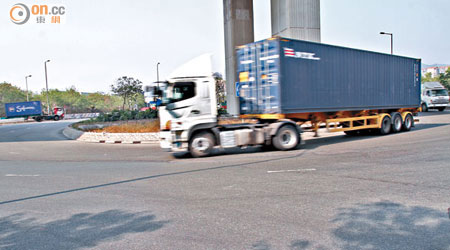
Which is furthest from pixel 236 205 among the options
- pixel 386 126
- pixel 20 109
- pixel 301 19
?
pixel 20 109

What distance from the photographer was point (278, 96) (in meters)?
12.5

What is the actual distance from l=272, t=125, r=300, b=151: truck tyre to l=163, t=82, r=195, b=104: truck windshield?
3.52m

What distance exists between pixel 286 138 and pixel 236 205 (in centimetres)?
751

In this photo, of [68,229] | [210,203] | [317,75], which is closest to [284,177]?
[210,203]

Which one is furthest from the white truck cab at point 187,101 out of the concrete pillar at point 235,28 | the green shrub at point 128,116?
the green shrub at point 128,116

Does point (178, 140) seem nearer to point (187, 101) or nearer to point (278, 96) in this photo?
point (187, 101)

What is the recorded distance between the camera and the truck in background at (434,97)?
108 ft

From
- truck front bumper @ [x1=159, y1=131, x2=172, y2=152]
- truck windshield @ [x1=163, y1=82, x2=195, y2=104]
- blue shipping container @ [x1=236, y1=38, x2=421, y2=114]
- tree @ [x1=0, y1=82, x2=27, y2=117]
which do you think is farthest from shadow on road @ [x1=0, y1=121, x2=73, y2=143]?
tree @ [x1=0, y1=82, x2=27, y2=117]

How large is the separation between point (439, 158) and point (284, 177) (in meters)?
4.89

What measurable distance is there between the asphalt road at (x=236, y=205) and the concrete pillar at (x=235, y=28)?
65.7ft

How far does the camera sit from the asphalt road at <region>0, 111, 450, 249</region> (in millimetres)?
4246

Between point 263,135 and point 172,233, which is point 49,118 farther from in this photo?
point 172,233

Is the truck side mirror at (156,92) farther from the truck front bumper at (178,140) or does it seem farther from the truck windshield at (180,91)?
the truck front bumper at (178,140)

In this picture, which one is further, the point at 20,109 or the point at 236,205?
the point at 20,109
